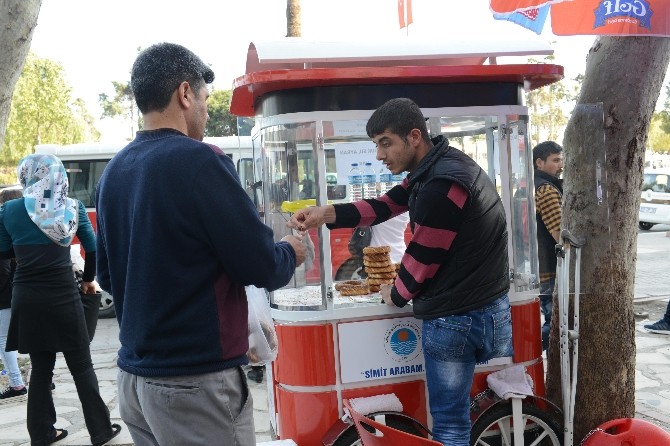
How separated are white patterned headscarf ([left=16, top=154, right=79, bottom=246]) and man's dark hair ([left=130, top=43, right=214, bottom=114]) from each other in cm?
255

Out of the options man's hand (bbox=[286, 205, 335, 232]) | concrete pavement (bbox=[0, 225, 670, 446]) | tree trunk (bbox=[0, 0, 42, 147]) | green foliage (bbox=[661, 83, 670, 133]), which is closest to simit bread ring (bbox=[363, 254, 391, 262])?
man's hand (bbox=[286, 205, 335, 232])

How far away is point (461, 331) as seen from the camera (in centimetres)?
291

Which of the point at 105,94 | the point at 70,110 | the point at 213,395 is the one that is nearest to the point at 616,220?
the point at 213,395

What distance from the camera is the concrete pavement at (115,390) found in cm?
480

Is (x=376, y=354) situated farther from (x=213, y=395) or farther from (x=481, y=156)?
(x=213, y=395)

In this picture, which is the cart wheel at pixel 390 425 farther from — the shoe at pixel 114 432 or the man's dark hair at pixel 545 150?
the man's dark hair at pixel 545 150

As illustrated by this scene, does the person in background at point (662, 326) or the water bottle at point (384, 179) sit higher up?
the water bottle at point (384, 179)

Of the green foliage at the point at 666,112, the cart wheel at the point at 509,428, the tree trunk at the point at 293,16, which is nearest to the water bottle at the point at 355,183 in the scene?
the cart wheel at the point at 509,428

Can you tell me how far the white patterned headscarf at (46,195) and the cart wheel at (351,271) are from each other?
177 cm

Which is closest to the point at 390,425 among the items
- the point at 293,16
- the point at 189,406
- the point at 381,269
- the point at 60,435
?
the point at 381,269

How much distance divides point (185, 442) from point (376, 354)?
5.41ft

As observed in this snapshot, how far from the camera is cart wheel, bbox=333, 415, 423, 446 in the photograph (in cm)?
326

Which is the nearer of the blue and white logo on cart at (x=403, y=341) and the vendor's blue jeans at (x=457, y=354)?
the vendor's blue jeans at (x=457, y=354)

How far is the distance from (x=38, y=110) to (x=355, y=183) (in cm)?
3441
